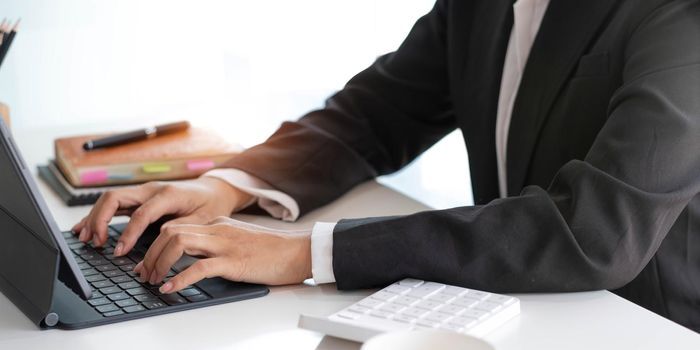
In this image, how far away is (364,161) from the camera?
1649 millimetres

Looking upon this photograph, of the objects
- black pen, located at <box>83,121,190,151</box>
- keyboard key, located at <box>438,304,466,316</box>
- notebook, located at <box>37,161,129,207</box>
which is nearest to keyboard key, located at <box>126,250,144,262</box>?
notebook, located at <box>37,161,129,207</box>

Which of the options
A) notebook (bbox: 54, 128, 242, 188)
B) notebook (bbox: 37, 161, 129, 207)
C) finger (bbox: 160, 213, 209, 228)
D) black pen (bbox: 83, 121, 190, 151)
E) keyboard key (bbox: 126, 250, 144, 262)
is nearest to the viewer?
keyboard key (bbox: 126, 250, 144, 262)

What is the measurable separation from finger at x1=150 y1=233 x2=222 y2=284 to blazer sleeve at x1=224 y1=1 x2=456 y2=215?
0.42 meters

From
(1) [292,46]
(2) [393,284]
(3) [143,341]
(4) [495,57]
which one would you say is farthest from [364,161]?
(1) [292,46]

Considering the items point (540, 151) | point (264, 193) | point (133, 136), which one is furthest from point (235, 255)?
point (133, 136)

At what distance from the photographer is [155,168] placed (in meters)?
1.68

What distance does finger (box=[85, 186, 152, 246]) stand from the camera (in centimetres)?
129

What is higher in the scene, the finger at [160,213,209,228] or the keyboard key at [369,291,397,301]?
the keyboard key at [369,291,397,301]

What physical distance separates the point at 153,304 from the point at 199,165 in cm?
68

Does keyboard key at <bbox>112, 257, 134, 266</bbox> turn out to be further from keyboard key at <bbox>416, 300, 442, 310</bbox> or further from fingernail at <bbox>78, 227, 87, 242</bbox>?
keyboard key at <bbox>416, 300, 442, 310</bbox>

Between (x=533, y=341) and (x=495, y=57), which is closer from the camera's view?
(x=533, y=341)

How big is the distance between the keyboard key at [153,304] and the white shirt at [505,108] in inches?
16.8

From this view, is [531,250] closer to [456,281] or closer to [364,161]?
[456,281]

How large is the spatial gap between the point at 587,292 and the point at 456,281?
5.9 inches
